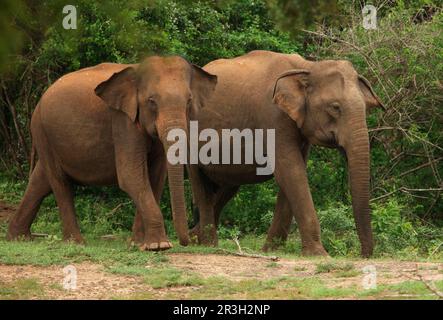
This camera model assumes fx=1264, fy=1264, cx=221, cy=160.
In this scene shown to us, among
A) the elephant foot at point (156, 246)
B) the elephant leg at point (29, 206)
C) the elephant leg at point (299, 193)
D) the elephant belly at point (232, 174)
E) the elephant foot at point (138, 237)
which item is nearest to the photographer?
the elephant foot at point (156, 246)

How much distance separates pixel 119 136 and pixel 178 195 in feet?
4.37

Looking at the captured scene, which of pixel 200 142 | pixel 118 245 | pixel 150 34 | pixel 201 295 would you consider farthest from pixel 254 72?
pixel 150 34

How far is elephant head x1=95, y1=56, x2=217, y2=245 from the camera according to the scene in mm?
12617

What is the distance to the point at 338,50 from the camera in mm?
17422

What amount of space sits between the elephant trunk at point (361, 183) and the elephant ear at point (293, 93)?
72cm

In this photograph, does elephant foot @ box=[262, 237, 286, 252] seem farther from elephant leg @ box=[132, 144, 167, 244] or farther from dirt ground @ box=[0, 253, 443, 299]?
dirt ground @ box=[0, 253, 443, 299]

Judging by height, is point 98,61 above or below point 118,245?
above

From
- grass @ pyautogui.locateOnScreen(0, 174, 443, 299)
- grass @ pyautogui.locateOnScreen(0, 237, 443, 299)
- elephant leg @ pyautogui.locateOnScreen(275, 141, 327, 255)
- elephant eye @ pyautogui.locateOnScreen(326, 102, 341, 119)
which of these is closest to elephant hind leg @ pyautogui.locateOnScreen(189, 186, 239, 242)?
grass @ pyautogui.locateOnScreen(0, 174, 443, 299)

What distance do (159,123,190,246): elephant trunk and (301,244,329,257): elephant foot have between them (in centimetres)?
146

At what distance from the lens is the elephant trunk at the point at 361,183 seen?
13.0 meters

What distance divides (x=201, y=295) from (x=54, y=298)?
1191 millimetres

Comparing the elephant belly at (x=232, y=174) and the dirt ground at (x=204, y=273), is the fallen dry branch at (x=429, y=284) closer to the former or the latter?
the dirt ground at (x=204, y=273)

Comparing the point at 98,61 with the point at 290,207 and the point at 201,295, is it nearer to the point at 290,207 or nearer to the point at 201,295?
the point at 290,207

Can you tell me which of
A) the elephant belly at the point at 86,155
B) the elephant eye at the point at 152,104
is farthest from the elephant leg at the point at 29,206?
the elephant eye at the point at 152,104
